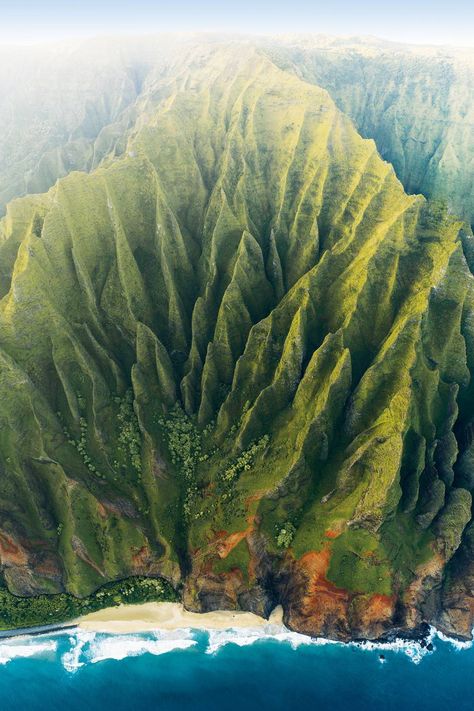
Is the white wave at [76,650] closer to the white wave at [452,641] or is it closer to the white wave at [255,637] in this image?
the white wave at [255,637]

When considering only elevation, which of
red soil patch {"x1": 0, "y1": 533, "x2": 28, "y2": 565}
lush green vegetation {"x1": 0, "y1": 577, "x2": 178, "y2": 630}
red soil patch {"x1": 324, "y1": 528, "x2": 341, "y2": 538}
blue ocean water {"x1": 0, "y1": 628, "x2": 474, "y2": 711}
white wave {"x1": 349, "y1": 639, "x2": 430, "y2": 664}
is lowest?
blue ocean water {"x1": 0, "y1": 628, "x2": 474, "y2": 711}

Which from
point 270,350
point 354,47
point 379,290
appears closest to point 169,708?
point 270,350

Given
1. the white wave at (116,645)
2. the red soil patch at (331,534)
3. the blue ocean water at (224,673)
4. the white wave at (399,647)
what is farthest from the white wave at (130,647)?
the red soil patch at (331,534)

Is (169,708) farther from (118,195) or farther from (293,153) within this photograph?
(293,153)

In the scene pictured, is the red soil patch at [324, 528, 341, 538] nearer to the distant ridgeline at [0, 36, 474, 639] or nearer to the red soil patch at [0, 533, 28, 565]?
the distant ridgeline at [0, 36, 474, 639]

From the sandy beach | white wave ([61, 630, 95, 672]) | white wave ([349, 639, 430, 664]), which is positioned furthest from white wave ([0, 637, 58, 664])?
white wave ([349, 639, 430, 664])

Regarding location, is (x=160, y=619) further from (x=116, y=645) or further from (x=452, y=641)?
(x=452, y=641)
